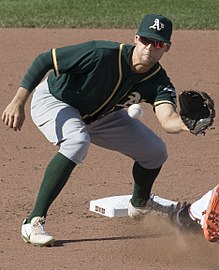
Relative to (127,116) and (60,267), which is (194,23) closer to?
(127,116)

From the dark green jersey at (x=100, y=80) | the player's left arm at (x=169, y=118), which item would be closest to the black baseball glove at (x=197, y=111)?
the player's left arm at (x=169, y=118)

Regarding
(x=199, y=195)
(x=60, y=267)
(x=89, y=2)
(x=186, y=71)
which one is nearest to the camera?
(x=60, y=267)

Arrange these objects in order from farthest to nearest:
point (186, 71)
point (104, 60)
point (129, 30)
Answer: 1. point (129, 30)
2. point (186, 71)
3. point (104, 60)

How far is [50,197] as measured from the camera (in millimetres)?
5914

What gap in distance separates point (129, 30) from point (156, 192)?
6.04 m

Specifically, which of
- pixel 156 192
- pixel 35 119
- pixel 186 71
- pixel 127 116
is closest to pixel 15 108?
pixel 35 119

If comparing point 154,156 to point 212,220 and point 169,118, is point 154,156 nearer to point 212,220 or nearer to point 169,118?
point 169,118

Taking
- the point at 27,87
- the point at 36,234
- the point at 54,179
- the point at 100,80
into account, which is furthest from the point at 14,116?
the point at 36,234

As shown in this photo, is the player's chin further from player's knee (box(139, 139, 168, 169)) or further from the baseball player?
player's knee (box(139, 139, 168, 169))

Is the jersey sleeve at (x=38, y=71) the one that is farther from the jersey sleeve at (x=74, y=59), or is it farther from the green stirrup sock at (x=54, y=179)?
the green stirrup sock at (x=54, y=179)

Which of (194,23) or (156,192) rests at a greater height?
(156,192)

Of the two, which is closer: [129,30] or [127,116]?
[127,116]

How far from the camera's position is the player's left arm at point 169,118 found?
5.84 m

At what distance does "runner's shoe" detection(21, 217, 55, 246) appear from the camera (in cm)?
586
